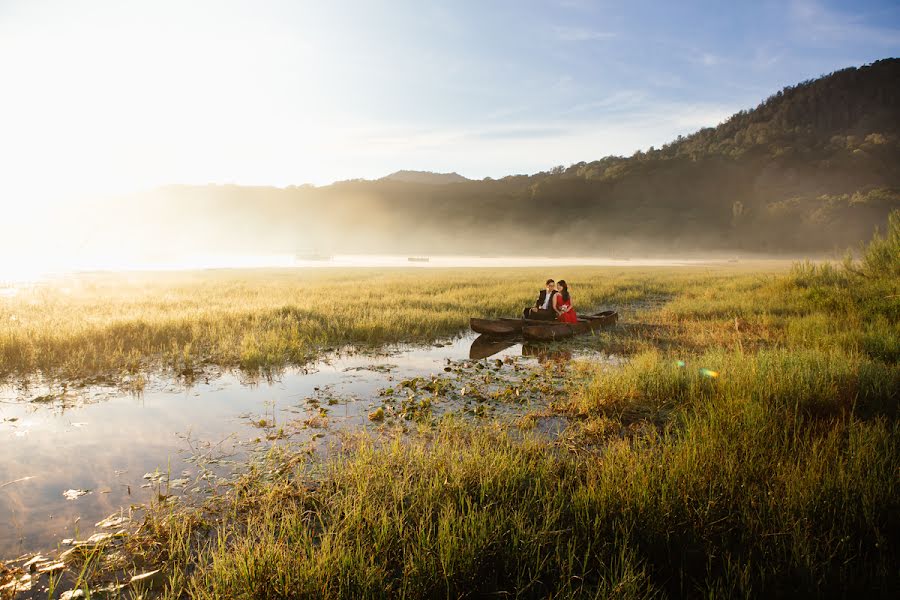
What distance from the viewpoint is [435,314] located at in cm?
1788

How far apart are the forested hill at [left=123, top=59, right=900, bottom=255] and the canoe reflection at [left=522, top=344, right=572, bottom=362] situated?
455 ft

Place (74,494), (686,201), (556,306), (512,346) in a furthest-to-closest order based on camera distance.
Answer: (686,201), (556,306), (512,346), (74,494)

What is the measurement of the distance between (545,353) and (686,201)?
161917mm

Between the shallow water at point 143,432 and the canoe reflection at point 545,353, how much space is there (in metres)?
1.43

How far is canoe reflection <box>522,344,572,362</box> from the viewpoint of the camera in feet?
39.5

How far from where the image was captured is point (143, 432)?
6992mm

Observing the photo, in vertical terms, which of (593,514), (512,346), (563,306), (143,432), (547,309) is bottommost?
(512,346)

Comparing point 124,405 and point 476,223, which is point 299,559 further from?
point 476,223

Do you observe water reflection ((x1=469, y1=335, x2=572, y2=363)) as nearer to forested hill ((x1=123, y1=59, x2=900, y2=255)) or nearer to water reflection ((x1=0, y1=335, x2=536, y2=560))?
water reflection ((x1=0, y1=335, x2=536, y2=560))

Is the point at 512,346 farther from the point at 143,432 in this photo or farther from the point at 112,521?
the point at 112,521

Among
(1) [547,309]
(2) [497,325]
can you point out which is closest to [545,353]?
(2) [497,325]

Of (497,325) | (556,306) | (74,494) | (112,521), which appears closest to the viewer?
(112,521)

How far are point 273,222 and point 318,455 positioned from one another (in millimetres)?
183105

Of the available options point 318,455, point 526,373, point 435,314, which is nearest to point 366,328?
point 435,314
